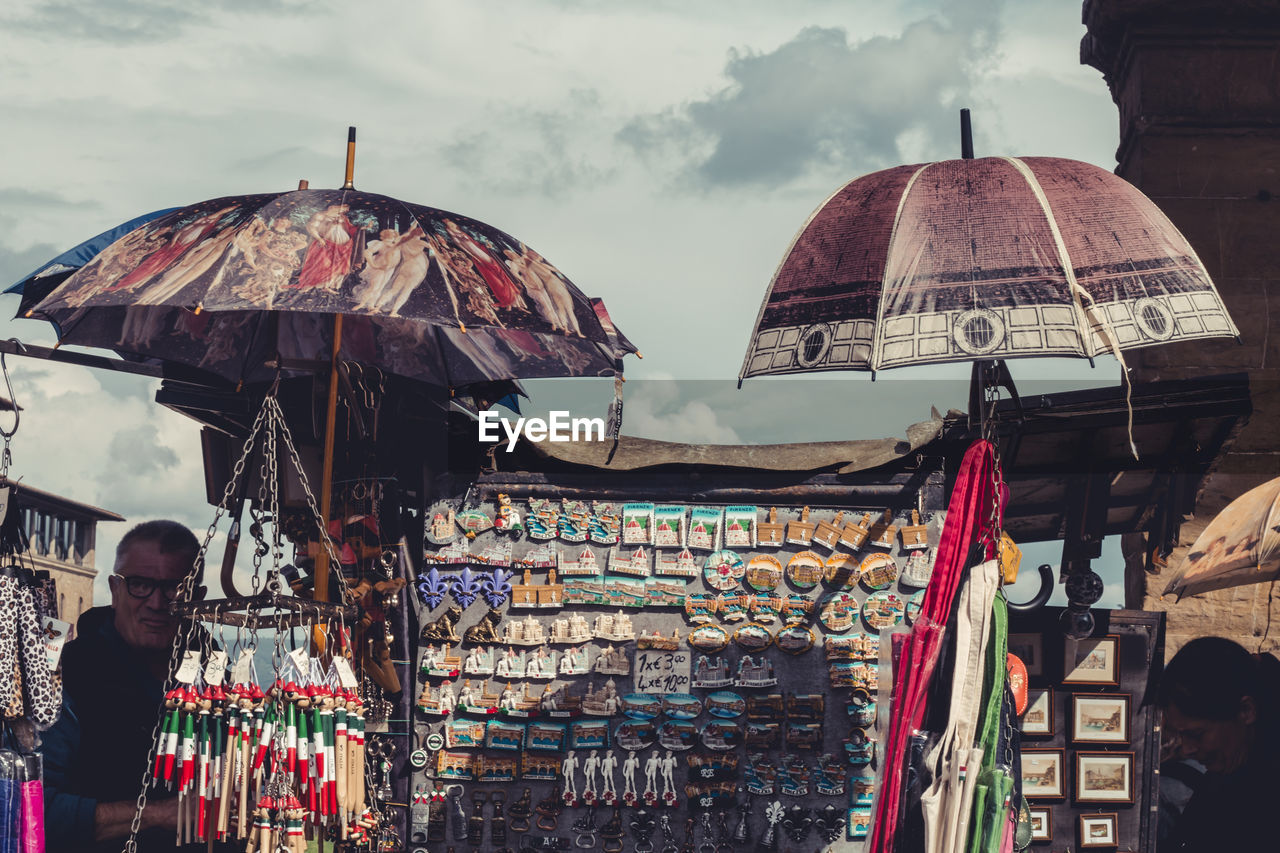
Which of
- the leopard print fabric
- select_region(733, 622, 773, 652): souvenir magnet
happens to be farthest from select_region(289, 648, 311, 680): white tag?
select_region(733, 622, 773, 652): souvenir magnet

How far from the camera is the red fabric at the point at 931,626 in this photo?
18.4ft

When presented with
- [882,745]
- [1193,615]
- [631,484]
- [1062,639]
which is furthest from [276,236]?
[1193,615]

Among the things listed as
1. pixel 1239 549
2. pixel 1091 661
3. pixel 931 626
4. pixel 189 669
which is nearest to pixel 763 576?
pixel 931 626

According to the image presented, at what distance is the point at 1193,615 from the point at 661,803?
507cm

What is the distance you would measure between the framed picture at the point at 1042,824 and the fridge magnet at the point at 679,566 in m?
2.56

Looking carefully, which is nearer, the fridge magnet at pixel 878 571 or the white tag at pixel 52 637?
the white tag at pixel 52 637

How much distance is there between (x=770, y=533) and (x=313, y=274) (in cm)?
276

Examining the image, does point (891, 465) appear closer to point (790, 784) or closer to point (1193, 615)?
point (790, 784)

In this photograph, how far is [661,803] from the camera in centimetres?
701

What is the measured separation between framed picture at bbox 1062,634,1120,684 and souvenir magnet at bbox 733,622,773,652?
210cm

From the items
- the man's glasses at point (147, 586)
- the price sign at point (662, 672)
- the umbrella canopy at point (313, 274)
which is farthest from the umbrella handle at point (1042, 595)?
the man's glasses at point (147, 586)

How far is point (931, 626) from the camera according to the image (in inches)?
224

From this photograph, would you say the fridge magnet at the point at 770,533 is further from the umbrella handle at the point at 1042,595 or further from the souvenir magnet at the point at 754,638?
the umbrella handle at the point at 1042,595

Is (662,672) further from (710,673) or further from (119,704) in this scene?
(119,704)
